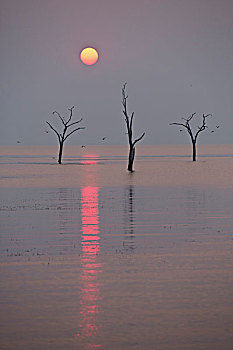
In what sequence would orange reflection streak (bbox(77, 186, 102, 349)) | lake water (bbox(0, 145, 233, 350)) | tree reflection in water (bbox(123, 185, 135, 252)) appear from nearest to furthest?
1. lake water (bbox(0, 145, 233, 350))
2. orange reflection streak (bbox(77, 186, 102, 349))
3. tree reflection in water (bbox(123, 185, 135, 252))

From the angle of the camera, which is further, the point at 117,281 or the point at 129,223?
the point at 129,223

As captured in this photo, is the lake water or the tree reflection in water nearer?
the lake water

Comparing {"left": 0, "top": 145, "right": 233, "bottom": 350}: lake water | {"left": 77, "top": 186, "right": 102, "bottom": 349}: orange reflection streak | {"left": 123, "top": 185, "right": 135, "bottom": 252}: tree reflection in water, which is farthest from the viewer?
{"left": 123, "top": 185, "right": 135, "bottom": 252}: tree reflection in water

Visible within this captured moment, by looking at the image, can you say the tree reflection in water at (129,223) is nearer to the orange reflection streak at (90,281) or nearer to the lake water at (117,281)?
the lake water at (117,281)

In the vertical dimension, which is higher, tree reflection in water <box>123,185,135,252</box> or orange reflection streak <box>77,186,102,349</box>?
tree reflection in water <box>123,185,135,252</box>

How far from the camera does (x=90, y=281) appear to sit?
10.4 meters

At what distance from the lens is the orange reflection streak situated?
25.3 feet

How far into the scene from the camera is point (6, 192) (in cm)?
3403

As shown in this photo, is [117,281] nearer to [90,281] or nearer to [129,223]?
[90,281]

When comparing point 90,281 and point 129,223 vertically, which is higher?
point 129,223

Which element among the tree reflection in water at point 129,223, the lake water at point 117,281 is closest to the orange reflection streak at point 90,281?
the lake water at point 117,281

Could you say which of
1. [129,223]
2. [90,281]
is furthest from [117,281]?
[129,223]

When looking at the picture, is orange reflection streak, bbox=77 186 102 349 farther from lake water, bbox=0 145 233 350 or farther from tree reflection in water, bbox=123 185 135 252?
tree reflection in water, bbox=123 185 135 252

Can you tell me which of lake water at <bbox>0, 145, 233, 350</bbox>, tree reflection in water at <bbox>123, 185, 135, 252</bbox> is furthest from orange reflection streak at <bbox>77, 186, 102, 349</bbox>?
tree reflection in water at <bbox>123, 185, 135, 252</bbox>
